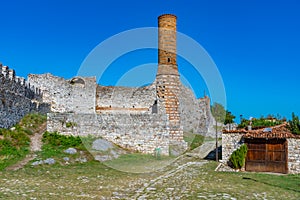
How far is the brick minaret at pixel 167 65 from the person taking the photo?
81.2ft

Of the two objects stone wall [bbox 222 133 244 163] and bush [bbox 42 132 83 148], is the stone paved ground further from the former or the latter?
bush [bbox 42 132 83 148]

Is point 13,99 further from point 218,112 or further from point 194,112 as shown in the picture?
point 218,112

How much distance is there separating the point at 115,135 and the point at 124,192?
425 inches

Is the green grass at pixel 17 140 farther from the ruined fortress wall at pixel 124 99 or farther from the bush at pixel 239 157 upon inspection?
the bush at pixel 239 157

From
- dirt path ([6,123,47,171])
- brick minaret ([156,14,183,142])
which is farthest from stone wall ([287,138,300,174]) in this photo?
dirt path ([6,123,47,171])

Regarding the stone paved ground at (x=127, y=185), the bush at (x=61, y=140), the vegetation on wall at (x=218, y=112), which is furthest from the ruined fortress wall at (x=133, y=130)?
the vegetation on wall at (x=218, y=112)

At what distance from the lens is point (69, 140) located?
18828mm

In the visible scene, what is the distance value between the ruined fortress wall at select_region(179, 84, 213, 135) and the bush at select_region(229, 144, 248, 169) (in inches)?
557

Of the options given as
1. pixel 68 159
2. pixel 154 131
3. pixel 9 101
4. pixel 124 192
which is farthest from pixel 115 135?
pixel 124 192

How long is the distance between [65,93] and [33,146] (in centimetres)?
1097

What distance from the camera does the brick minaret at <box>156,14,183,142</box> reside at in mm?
24750

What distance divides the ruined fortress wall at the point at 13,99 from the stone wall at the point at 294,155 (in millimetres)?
16554

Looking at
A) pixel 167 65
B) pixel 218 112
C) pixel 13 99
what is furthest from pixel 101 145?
pixel 218 112

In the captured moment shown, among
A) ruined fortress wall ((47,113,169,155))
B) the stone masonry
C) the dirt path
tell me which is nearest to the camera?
the dirt path
